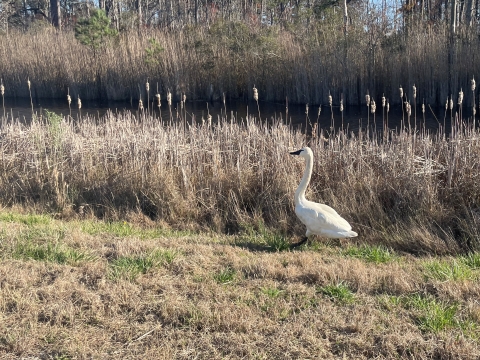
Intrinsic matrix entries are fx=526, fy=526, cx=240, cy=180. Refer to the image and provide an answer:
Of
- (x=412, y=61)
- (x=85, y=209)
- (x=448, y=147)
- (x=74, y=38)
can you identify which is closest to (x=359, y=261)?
(x=448, y=147)

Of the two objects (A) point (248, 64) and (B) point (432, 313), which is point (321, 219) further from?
(A) point (248, 64)

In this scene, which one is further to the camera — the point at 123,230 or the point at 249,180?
the point at 249,180

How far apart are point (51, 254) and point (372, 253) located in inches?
110

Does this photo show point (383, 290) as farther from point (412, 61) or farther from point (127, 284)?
point (412, 61)

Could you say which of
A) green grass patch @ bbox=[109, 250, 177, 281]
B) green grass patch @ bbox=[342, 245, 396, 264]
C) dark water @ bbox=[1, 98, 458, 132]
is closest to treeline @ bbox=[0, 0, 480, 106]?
dark water @ bbox=[1, 98, 458, 132]

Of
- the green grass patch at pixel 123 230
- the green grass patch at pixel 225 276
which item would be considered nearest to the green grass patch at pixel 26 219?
the green grass patch at pixel 123 230

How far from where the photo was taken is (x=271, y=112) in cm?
1559

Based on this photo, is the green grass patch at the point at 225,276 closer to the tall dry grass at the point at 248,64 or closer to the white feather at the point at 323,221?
the white feather at the point at 323,221

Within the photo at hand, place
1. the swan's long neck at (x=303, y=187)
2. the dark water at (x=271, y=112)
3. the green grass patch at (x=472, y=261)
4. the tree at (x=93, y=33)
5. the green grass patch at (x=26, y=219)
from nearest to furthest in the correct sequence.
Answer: the green grass patch at (x=472, y=261) → the swan's long neck at (x=303, y=187) → the green grass patch at (x=26, y=219) → the dark water at (x=271, y=112) → the tree at (x=93, y=33)

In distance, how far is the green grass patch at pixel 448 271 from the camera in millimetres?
3930

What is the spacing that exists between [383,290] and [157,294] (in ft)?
5.35

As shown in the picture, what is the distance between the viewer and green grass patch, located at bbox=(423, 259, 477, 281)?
3930mm

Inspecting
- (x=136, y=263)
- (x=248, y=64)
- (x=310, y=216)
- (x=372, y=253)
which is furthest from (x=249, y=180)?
(x=248, y=64)

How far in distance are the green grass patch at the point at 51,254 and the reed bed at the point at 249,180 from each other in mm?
1727
